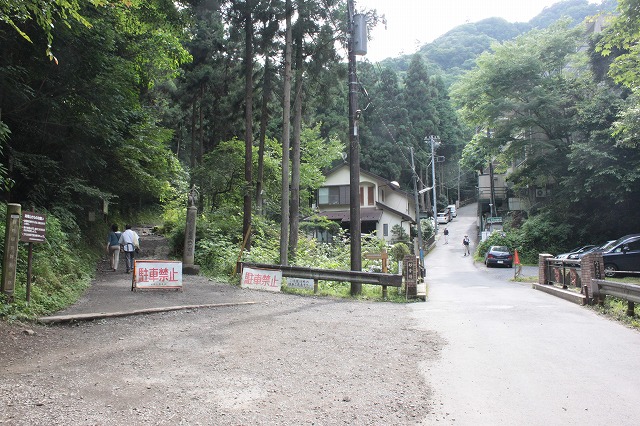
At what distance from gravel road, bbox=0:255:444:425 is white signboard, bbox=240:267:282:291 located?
14.7 ft

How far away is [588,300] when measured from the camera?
1216 centimetres

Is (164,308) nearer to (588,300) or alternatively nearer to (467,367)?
(467,367)

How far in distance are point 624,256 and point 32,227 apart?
2287 cm

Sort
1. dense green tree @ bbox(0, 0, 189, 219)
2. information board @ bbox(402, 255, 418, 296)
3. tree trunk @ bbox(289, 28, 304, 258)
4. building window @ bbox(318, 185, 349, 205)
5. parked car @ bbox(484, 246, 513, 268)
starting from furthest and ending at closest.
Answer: building window @ bbox(318, 185, 349, 205)
parked car @ bbox(484, 246, 513, 268)
tree trunk @ bbox(289, 28, 304, 258)
information board @ bbox(402, 255, 418, 296)
dense green tree @ bbox(0, 0, 189, 219)

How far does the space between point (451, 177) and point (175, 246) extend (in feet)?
209

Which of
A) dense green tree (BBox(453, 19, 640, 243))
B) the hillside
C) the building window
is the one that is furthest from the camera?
the hillside

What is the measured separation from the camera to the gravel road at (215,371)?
4.49 meters

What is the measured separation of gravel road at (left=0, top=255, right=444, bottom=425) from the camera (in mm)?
4488

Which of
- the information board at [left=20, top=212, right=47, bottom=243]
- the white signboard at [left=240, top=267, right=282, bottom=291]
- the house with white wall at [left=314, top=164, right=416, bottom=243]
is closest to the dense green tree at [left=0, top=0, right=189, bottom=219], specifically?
the information board at [left=20, top=212, right=47, bottom=243]

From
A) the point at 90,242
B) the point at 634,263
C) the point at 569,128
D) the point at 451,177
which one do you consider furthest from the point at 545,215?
the point at 451,177

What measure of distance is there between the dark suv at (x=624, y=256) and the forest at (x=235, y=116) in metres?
4.95

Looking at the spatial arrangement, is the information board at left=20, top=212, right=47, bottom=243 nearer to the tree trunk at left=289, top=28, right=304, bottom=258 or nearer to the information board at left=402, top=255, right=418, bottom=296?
the information board at left=402, top=255, right=418, bottom=296

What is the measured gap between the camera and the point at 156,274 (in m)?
12.2

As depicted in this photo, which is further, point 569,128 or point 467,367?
point 569,128
